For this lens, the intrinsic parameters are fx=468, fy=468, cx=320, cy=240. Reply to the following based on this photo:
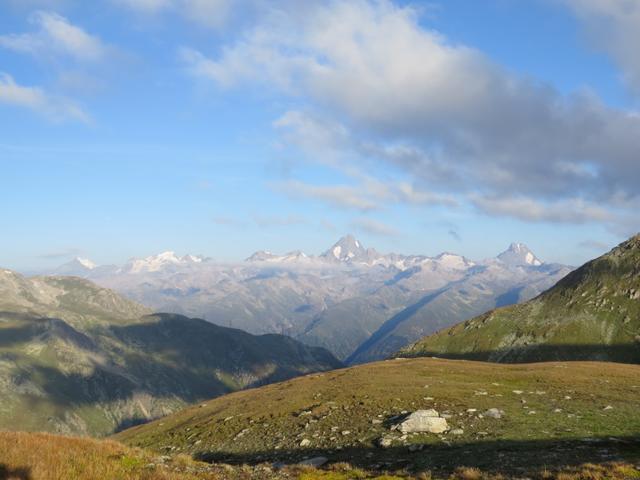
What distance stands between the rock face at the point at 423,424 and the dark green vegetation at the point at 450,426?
2.44 ft

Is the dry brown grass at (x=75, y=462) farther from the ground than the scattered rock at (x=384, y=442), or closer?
farther from the ground

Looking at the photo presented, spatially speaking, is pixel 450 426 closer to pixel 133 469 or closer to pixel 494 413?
pixel 494 413

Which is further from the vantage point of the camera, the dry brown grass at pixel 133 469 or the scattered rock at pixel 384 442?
the scattered rock at pixel 384 442

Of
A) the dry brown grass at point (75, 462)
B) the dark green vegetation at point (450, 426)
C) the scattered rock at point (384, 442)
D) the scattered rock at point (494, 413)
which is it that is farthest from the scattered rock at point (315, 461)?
the scattered rock at point (494, 413)

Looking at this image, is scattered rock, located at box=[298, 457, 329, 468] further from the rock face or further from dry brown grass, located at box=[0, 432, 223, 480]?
dry brown grass, located at box=[0, 432, 223, 480]

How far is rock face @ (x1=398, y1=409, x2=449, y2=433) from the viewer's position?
28.5 meters

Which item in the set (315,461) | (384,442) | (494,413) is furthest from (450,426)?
(315,461)

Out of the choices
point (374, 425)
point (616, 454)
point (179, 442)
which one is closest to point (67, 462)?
point (374, 425)

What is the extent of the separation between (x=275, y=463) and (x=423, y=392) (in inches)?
738

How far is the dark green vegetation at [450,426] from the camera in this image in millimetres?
22078

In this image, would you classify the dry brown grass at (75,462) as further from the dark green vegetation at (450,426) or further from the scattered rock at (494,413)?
the scattered rock at (494,413)

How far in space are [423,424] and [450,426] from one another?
174 cm

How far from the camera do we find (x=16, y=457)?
17297 millimetres

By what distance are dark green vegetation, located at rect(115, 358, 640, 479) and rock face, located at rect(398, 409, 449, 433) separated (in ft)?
2.44
